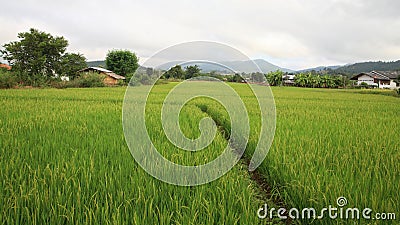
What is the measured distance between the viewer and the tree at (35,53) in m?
24.5

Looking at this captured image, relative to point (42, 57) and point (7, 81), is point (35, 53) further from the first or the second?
point (7, 81)

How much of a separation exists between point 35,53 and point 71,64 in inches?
164

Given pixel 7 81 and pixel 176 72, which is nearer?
pixel 176 72

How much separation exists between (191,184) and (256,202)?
46cm

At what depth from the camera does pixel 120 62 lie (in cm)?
3650

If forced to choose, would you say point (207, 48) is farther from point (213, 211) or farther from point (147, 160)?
point (213, 211)

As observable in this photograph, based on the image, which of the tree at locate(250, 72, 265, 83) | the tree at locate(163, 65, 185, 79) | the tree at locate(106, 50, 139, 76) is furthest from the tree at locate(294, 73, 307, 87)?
the tree at locate(250, 72, 265, 83)

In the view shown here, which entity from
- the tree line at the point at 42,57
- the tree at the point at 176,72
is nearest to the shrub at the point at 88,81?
the tree line at the point at 42,57

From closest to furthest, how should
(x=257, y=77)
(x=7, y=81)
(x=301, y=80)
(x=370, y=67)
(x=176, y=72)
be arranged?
1. (x=257, y=77)
2. (x=176, y=72)
3. (x=7, y=81)
4. (x=301, y=80)
5. (x=370, y=67)

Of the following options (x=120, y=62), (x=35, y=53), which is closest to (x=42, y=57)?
(x=35, y=53)

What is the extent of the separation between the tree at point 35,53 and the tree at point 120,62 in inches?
393

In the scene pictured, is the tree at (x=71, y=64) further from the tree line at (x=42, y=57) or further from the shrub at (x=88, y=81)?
the shrub at (x=88, y=81)

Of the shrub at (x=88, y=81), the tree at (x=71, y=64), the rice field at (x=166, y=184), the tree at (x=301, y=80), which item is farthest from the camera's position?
the tree at (x=301, y=80)

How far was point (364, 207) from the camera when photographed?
1.56 metres
